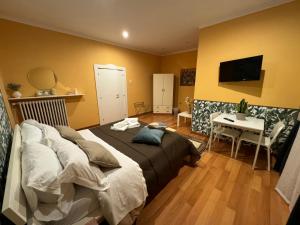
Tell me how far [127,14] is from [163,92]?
10.9 ft

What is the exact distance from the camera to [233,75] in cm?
253

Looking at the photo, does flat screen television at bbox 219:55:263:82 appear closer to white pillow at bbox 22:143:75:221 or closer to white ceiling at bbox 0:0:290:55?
white ceiling at bbox 0:0:290:55

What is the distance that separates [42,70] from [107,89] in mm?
1621

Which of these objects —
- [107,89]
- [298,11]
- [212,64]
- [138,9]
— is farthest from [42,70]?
[298,11]

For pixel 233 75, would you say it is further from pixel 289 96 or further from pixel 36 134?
pixel 36 134

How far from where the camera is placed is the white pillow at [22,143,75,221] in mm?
757

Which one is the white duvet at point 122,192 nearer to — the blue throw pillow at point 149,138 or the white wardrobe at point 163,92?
the blue throw pillow at point 149,138

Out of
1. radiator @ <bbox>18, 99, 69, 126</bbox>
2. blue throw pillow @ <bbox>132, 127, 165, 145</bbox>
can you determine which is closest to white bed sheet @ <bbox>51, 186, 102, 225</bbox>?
blue throw pillow @ <bbox>132, 127, 165, 145</bbox>

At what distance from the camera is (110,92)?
4.20 m

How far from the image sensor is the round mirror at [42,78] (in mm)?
2805

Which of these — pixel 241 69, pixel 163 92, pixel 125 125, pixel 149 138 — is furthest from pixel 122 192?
pixel 163 92

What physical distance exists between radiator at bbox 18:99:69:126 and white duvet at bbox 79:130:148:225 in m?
2.72

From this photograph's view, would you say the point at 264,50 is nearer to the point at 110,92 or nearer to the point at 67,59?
the point at 110,92

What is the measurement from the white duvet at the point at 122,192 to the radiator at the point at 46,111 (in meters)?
2.72
